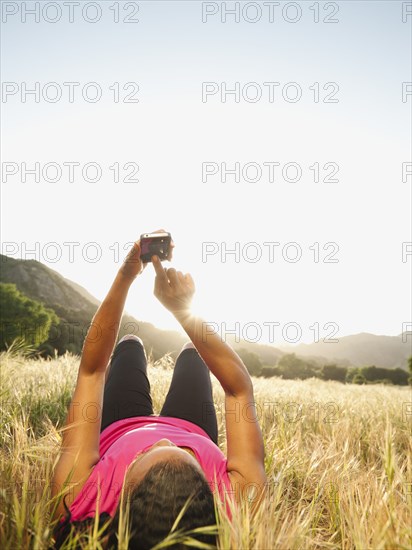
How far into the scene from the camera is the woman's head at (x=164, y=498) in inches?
49.1

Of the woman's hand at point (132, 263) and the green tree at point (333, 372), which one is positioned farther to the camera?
the green tree at point (333, 372)

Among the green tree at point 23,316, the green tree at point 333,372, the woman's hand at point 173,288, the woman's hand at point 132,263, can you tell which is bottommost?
the green tree at point 333,372

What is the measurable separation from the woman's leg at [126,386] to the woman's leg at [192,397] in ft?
0.70

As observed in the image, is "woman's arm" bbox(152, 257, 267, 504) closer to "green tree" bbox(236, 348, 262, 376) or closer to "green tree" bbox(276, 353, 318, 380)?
"green tree" bbox(236, 348, 262, 376)

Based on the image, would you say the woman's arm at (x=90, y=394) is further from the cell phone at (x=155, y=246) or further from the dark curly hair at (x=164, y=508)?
the dark curly hair at (x=164, y=508)

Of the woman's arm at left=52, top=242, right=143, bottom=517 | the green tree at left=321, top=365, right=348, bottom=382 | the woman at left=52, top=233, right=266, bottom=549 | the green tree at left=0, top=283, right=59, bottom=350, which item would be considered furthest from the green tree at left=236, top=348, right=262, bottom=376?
the woman's arm at left=52, top=242, right=143, bottom=517

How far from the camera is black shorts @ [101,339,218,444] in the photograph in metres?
2.73

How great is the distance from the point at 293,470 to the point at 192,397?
0.95 meters

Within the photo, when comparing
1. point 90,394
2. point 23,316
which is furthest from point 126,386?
point 23,316

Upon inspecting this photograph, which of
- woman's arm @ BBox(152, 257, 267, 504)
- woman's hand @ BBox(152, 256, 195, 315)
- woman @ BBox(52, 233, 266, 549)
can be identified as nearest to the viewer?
woman @ BBox(52, 233, 266, 549)

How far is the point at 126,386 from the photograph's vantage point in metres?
2.88

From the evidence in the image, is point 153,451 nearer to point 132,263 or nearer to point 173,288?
point 173,288

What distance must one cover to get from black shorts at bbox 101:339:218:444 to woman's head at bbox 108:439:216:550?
127 cm

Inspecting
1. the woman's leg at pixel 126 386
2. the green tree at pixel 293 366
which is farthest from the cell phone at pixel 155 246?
the green tree at pixel 293 366
